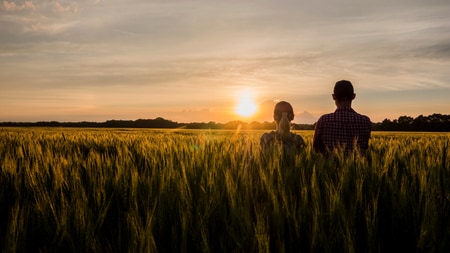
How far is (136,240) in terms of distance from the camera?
4.06 ft

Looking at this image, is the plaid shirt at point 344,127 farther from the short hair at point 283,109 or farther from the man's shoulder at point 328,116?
the short hair at point 283,109

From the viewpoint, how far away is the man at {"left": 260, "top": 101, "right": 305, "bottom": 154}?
16.3ft

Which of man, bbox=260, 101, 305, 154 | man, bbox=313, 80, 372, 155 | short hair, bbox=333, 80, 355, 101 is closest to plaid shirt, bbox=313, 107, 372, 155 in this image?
man, bbox=313, 80, 372, 155

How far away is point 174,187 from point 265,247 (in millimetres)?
942

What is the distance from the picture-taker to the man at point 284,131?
4.95m

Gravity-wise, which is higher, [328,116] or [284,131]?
[328,116]

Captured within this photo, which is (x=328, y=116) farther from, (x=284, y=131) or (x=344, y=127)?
(x=284, y=131)

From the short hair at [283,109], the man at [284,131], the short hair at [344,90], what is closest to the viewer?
the short hair at [344,90]

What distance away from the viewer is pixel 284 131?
495 centimetres

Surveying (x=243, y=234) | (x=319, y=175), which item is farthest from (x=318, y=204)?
(x=319, y=175)

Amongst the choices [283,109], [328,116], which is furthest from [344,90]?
[283,109]

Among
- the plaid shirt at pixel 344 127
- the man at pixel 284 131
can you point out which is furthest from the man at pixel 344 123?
the man at pixel 284 131

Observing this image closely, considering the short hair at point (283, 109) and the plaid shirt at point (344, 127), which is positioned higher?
the short hair at point (283, 109)

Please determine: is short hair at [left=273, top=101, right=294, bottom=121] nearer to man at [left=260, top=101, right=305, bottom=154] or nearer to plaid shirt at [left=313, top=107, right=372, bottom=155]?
man at [left=260, top=101, right=305, bottom=154]
